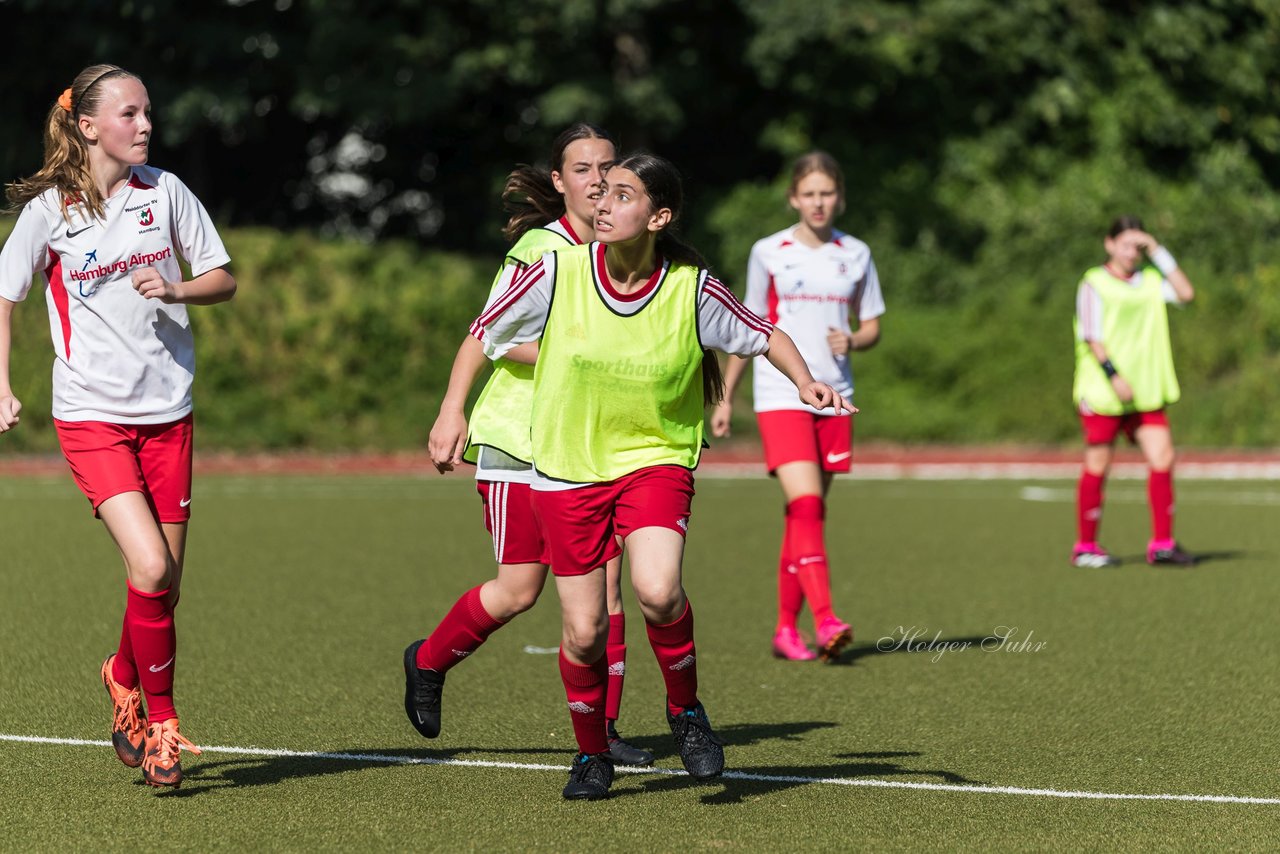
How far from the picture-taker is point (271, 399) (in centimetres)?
2366

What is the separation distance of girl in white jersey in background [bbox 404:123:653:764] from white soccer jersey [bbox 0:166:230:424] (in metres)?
0.95

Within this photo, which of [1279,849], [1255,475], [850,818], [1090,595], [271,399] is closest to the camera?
[1279,849]

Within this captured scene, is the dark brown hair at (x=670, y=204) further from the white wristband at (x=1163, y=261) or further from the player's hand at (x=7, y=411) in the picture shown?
the white wristband at (x=1163, y=261)

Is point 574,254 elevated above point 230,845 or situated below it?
above

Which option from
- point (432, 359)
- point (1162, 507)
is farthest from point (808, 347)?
point (432, 359)

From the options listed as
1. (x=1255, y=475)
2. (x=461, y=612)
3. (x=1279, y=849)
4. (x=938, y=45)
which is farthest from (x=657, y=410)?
(x=938, y=45)

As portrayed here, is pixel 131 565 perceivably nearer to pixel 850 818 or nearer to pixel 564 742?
pixel 564 742

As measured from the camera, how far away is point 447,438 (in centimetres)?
556

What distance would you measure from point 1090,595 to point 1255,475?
989 cm

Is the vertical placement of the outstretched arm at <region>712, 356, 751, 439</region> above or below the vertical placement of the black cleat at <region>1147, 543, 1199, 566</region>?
above

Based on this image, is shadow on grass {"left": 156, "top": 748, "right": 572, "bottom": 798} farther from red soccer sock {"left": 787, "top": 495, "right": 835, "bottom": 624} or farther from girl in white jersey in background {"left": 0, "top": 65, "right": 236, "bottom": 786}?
red soccer sock {"left": 787, "top": 495, "right": 835, "bottom": 624}

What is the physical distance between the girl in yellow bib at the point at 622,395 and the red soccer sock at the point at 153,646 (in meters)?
1.20

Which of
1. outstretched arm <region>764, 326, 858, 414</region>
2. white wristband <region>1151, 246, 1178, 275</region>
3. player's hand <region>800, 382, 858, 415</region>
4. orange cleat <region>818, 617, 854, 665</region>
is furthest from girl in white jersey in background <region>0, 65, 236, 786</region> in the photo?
white wristband <region>1151, 246, 1178, 275</region>

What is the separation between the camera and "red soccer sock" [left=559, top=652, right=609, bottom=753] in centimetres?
578
